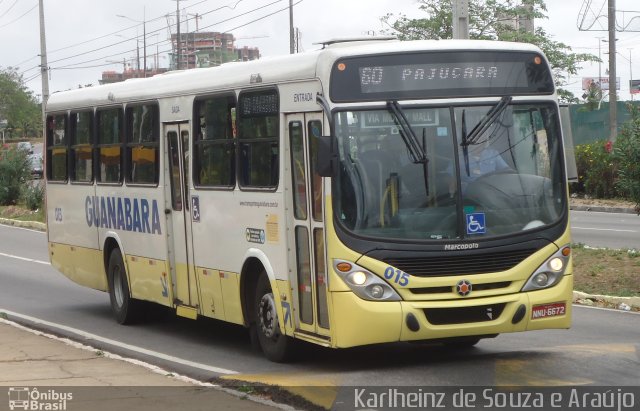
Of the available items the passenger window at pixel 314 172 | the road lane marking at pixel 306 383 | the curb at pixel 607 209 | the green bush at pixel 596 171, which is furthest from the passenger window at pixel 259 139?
the green bush at pixel 596 171

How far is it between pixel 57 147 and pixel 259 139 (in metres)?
7.28

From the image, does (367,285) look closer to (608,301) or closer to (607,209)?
(608,301)

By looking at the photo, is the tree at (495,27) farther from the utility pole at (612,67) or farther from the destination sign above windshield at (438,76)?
the destination sign above windshield at (438,76)

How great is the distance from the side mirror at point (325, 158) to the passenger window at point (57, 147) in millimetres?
8519

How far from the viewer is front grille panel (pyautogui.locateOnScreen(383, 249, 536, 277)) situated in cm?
1062

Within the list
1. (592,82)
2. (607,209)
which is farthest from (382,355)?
(592,82)

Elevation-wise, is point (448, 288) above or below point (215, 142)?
below

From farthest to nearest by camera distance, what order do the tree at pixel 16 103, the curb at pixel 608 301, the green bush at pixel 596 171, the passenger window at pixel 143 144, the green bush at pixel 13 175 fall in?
the tree at pixel 16 103
the green bush at pixel 13 175
the green bush at pixel 596 171
the curb at pixel 608 301
the passenger window at pixel 143 144

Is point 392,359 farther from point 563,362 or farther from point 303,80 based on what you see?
point 303,80

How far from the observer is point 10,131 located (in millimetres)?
140750

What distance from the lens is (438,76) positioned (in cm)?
1106

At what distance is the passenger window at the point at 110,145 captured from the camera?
16.4 m

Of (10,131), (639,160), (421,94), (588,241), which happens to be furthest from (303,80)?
(10,131)

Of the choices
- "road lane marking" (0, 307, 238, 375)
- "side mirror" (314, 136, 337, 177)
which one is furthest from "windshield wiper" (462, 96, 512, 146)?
"road lane marking" (0, 307, 238, 375)
